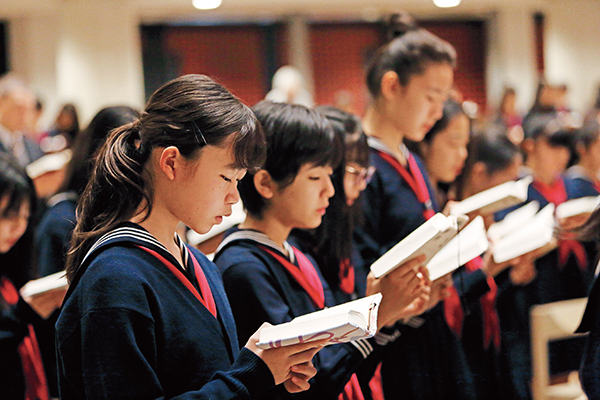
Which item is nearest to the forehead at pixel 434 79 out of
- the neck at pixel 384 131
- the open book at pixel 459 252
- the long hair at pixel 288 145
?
the neck at pixel 384 131

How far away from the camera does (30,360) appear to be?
1.83 meters

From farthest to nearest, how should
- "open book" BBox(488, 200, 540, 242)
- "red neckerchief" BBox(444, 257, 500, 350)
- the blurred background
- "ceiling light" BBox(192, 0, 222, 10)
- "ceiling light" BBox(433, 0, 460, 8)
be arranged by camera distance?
"ceiling light" BBox(433, 0, 460, 8)
"ceiling light" BBox(192, 0, 222, 10)
the blurred background
"open book" BBox(488, 200, 540, 242)
"red neckerchief" BBox(444, 257, 500, 350)

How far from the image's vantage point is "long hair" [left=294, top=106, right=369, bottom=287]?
1.68 meters

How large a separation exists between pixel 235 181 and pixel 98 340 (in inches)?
13.9

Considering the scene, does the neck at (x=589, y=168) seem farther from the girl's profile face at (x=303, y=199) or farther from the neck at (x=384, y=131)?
the girl's profile face at (x=303, y=199)

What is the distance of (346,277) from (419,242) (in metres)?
0.43

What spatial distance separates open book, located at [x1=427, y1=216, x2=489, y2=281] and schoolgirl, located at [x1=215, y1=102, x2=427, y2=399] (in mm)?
154

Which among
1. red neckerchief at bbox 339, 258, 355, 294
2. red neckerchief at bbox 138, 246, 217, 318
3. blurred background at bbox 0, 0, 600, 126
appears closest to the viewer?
red neckerchief at bbox 138, 246, 217, 318

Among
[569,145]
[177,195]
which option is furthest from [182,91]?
[569,145]

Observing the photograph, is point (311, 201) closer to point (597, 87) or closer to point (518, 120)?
point (597, 87)

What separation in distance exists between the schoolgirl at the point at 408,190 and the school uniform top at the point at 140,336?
705 mm

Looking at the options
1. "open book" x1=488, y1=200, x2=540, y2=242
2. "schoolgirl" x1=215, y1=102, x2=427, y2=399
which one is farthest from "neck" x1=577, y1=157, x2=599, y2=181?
"schoolgirl" x1=215, y1=102, x2=427, y2=399

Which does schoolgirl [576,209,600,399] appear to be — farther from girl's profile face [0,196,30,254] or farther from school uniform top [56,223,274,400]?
Result: girl's profile face [0,196,30,254]

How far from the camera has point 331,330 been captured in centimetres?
94
